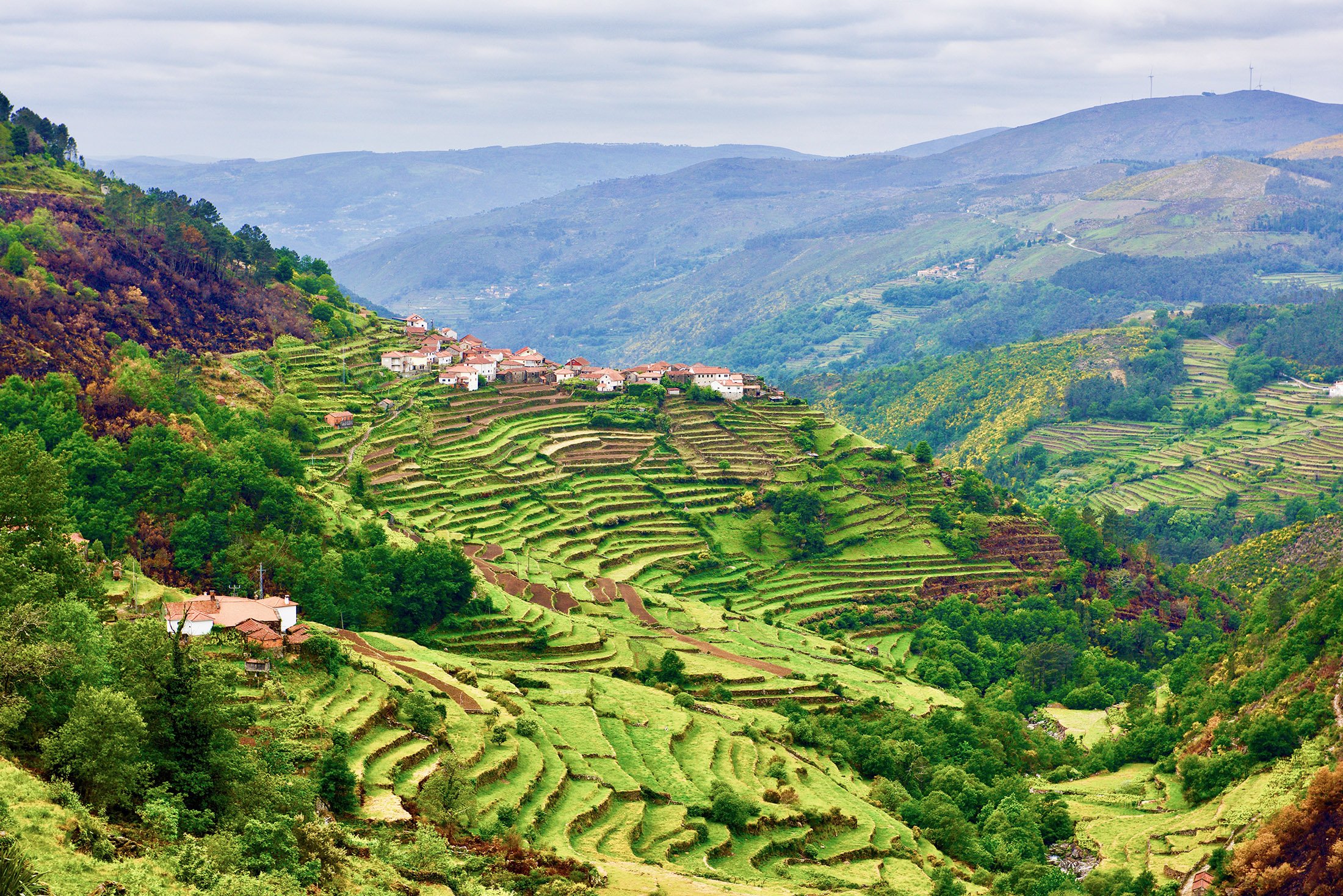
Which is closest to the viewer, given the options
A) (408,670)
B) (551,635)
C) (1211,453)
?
(408,670)

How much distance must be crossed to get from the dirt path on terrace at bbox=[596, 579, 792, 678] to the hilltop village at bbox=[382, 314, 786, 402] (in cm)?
2293

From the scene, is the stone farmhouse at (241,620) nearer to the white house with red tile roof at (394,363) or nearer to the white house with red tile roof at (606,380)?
the white house with red tile roof at (394,363)

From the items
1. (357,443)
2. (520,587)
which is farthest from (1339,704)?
(357,443)

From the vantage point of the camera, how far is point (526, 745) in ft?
105

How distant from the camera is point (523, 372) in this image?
256 ft

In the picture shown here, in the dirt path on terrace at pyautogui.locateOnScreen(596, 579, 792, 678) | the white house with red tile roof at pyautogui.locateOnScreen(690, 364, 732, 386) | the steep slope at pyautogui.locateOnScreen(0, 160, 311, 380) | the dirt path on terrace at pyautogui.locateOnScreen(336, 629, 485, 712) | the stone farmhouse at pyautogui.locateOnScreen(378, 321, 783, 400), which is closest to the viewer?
the dirt path on terrace at pyautogui.locateOnScreen(336, 629, 485, 712)

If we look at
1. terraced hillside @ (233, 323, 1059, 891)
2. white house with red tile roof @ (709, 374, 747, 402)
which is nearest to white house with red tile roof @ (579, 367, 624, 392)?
terraced hillside @ (233, 323, 1059, 891)

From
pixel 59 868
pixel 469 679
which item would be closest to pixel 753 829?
pixel 469 679

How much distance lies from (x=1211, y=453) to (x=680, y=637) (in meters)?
75.3

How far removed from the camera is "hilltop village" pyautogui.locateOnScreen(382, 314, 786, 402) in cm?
7369

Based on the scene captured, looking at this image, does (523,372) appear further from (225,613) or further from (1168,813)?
(1168,813)

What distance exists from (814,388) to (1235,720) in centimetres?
11392

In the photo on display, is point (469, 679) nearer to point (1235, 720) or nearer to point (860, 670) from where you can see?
point (860, 670)

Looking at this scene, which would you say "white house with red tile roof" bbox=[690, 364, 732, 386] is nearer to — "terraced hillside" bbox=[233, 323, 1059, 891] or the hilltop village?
the hilltop village
